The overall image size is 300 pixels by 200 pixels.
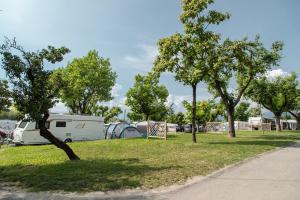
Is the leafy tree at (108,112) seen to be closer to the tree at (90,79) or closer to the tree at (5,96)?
the tree at (90,79)

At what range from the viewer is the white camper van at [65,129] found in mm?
25984

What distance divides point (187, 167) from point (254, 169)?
2.27 metres

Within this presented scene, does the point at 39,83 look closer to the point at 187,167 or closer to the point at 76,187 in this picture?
the point at 76,187

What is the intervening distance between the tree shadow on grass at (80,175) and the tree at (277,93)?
35361 millimetres

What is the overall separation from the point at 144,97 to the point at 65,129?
79.4ft

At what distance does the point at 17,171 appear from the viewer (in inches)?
436

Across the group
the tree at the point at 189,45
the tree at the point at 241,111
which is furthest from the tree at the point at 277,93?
the tree at the point at 241,111

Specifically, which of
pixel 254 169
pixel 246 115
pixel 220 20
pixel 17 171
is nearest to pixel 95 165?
pixel 17 171

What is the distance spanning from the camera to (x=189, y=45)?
2186 cm

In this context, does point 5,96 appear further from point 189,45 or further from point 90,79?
point 90,79

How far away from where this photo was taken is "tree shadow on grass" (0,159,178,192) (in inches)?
331

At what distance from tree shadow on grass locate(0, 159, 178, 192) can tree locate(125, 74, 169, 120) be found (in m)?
39.3

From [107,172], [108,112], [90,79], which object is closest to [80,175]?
[107,172]

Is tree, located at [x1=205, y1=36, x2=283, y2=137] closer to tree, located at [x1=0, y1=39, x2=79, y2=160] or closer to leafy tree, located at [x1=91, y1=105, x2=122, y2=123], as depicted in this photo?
tree, located at [x1=0, y1=39, x2=79, y2=160]
